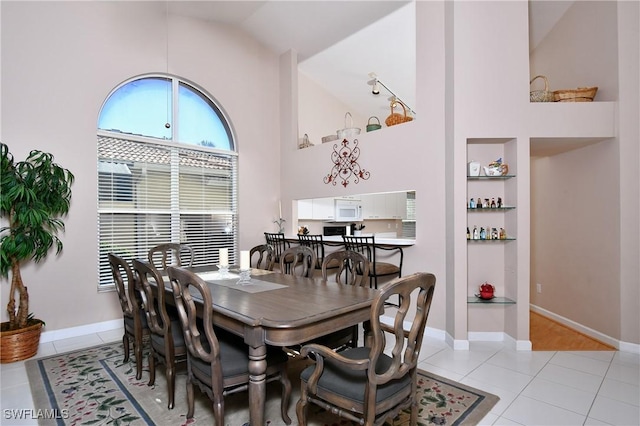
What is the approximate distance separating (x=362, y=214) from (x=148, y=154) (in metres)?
3.86

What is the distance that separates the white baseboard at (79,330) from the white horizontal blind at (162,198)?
18.3 inches

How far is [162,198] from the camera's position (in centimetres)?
464

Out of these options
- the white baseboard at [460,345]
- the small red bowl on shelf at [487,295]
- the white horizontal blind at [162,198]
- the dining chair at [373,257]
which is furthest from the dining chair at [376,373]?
the white horizontal blind at [162,198]

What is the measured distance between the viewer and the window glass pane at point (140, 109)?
167 inches

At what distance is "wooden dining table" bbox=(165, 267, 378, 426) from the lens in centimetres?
176

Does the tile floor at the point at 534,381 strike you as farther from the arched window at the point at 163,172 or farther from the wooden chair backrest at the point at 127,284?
the arched window at the point at 163,172

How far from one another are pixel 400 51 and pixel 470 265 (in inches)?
129

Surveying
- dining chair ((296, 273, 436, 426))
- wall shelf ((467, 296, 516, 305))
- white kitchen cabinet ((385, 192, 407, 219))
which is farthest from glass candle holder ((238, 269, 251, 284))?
white kitchen cabinet ((385, 192, 407, 219))

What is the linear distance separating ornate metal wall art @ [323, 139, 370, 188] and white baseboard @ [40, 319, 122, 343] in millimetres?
3262

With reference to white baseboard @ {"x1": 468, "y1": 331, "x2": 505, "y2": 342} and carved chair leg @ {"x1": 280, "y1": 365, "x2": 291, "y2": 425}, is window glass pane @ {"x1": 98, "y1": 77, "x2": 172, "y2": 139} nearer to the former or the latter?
carved chair leg @ {"x1": 280, "y1": 365, "x2": 291, "y2": 425}

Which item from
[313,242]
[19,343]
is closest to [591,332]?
[313,242]

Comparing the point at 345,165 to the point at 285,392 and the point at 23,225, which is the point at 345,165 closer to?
the point at 285,392

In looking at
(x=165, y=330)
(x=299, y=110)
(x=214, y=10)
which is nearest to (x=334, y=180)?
(x=299, y=110)

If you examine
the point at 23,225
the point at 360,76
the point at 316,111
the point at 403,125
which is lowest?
the point at 23,225
